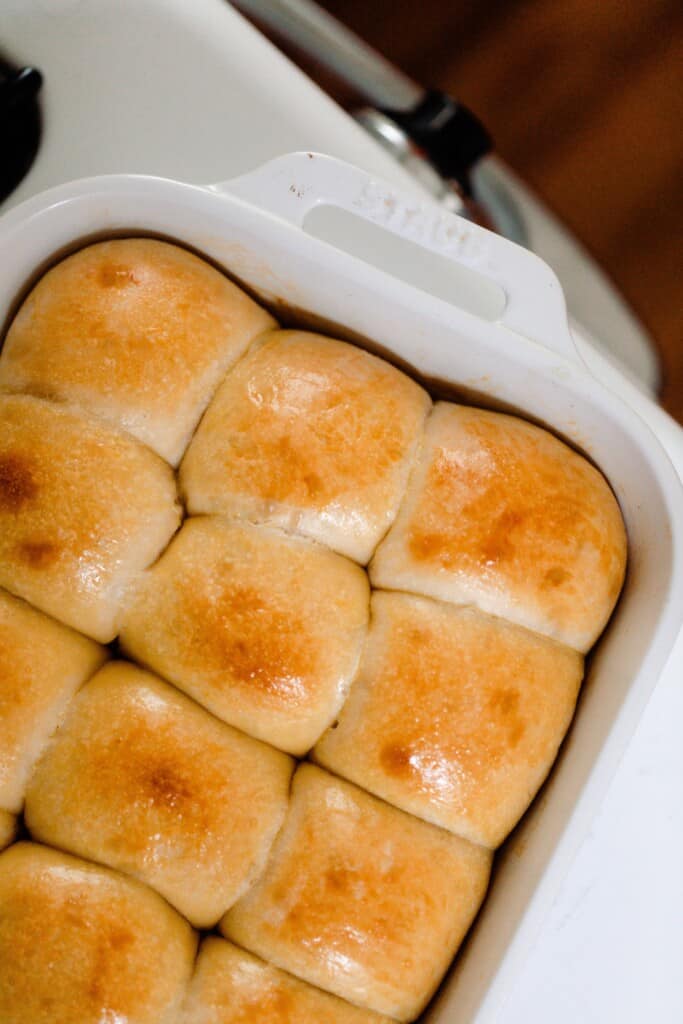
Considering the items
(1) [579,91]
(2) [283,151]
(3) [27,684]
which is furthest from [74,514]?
(1) [579,91]

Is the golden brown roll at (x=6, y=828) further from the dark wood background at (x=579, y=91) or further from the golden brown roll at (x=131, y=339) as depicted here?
the dark wood background at (x=579, y=91)

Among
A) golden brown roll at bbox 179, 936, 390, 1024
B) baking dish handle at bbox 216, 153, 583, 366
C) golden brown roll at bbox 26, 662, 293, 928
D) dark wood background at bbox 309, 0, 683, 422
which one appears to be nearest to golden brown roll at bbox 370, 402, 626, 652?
baking dish handle at bbox 216, 153, 583, 366

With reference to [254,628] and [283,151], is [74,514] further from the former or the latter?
[283,151]

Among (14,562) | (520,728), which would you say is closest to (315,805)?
(520,728)

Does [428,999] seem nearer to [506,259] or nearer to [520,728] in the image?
[520,728]

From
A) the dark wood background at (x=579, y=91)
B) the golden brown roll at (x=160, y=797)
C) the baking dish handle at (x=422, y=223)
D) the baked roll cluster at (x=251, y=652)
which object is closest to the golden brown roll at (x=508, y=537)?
the baked roll cluster at (x=251, y=652)

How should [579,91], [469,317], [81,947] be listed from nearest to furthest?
[81,947]
[469,317]
[579,91]

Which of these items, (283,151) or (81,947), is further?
(283,151)
